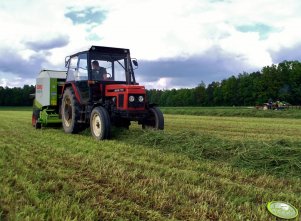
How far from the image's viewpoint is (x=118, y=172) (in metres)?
5.41

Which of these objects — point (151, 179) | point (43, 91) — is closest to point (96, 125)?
point (43, 91)

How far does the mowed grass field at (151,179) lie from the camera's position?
380cm

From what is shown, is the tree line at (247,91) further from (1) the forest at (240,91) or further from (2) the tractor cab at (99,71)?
(2) the tractor cab at (99,71)

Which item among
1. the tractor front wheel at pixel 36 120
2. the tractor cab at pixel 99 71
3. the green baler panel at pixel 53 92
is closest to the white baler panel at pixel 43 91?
the green baler panel at pixel 53 92

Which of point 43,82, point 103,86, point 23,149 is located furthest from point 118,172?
point 43,82

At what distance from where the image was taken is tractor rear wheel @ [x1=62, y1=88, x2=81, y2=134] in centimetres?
1060

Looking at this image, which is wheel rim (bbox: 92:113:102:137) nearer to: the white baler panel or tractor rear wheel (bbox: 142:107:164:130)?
tractor rear wheel (bbox: 142:107:164:130)

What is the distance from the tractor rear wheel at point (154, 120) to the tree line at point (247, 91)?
1772 inches

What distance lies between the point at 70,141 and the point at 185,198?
5.20m

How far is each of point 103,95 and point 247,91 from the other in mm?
67318

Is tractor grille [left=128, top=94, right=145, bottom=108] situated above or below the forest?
below

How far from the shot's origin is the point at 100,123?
927 cm

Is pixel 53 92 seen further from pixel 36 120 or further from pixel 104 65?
pixel 104 65

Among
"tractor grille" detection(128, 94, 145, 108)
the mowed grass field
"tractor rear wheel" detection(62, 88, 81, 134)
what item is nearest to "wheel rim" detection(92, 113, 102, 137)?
"tractor grille" detection(128, 94, 145, 108)
